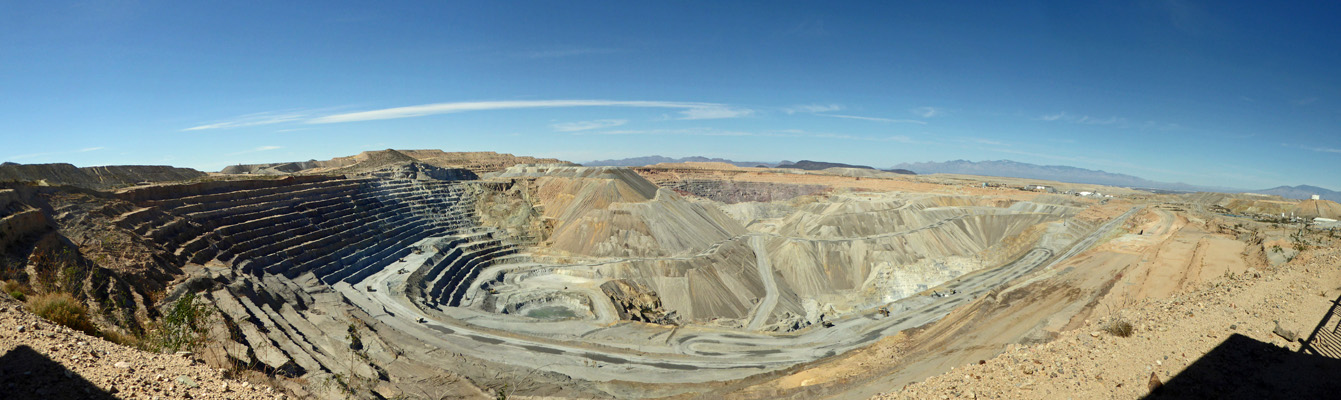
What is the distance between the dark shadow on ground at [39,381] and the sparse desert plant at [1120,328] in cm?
1959

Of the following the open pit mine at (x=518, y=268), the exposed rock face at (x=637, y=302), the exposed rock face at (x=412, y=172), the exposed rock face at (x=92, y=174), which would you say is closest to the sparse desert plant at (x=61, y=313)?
the open pit mine at (x=518, y=268)

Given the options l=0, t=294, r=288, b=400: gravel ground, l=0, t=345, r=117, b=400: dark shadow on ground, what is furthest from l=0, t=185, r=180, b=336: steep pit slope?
l=0, t=345, r=117, b=400: dark shadow on ground

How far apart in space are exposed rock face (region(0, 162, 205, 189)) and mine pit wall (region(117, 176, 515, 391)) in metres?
6.26

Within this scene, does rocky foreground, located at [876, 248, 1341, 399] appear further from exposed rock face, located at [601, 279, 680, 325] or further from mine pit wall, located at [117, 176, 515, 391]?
exposed rock face, located at [601, 279, 680, 325]

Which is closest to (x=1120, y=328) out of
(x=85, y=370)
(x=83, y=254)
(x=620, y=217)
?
(x=85, y=370)

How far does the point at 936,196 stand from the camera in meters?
72.3

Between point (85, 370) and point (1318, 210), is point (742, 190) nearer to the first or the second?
point (1318, 210)

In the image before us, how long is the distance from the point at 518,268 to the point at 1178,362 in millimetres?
44698

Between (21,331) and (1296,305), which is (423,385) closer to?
(21,331)

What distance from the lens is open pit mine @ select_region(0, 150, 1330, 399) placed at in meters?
20.7

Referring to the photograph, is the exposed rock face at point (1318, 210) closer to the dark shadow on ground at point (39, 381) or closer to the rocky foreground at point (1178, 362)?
the rocky foreground at point (1178, 362)

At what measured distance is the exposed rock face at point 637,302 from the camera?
3953 cm

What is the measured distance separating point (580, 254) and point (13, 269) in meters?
38.4

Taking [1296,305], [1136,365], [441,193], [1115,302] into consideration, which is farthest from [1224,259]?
[441,193]
